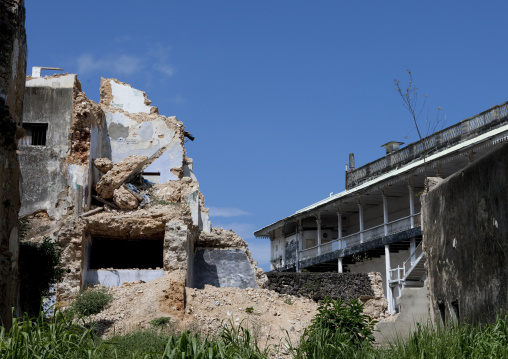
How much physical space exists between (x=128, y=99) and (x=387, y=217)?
37.2 feet

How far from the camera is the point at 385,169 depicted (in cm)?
3472

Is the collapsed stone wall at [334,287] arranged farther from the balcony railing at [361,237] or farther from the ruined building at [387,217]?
the balcony railing at [361,237]

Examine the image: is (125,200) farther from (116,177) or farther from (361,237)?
(361,237)

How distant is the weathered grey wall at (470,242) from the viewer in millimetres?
11393

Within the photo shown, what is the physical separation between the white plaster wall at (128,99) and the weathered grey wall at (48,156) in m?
5.03

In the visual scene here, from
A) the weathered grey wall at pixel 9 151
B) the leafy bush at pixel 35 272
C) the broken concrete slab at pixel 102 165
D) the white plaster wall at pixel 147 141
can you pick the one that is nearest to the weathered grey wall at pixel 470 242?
the weathered grey wall at pixel 9 151

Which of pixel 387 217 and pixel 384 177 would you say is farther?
pixel 384 177

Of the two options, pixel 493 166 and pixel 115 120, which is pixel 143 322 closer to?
pixel 493 166

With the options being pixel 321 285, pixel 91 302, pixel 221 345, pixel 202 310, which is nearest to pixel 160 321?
pixel 202 310

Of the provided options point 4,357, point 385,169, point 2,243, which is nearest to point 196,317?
point 2,243

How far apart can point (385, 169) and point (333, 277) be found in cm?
1079

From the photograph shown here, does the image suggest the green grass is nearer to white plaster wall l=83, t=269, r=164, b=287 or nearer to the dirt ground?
the dirt ground

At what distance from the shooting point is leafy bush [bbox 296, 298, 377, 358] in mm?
10305

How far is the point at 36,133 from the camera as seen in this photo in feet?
81.1
